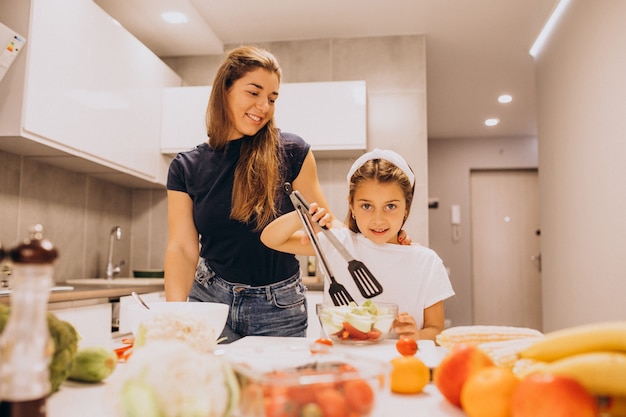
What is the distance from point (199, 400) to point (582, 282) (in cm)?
275

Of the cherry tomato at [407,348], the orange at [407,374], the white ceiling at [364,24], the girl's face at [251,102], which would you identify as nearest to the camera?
the orange at [407,374]

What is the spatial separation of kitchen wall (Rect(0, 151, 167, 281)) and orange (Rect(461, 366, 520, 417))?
6.95 feet

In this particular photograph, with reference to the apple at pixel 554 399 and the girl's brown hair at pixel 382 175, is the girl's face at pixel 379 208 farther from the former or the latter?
the apple at pixel 554 399

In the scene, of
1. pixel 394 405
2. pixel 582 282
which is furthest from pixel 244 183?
pixel 582 282

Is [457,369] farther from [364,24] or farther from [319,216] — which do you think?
[364,24]

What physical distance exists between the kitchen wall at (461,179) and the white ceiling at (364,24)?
2333mm

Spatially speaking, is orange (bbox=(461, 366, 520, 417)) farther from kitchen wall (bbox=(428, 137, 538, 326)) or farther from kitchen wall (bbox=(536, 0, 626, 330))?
kitchen wall (bbox=(428, 137, 538, 326))

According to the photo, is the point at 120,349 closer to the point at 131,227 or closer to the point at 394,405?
the point at 394,405

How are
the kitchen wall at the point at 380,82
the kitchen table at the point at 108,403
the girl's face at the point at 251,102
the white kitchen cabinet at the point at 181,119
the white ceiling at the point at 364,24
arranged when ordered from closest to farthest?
the kitchen table at the point at 108,403 < the girl's face at the point at 251,102 < the white ceiling at the point at 364,24 < the white kitchen cabinet at the point at 181,119 < the kitchen wall at the point at 380,82

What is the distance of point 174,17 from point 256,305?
2275mm

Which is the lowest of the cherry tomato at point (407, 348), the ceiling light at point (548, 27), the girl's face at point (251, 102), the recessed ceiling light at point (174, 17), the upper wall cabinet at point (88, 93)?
the cherry tomato at point (407, 348)

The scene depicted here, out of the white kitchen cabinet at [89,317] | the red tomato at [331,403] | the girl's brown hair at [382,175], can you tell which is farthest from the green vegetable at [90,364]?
the white kitchen cabinet at [89,317]

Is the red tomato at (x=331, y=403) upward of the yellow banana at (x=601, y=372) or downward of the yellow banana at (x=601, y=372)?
downward

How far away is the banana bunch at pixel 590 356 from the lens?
1.61ft
